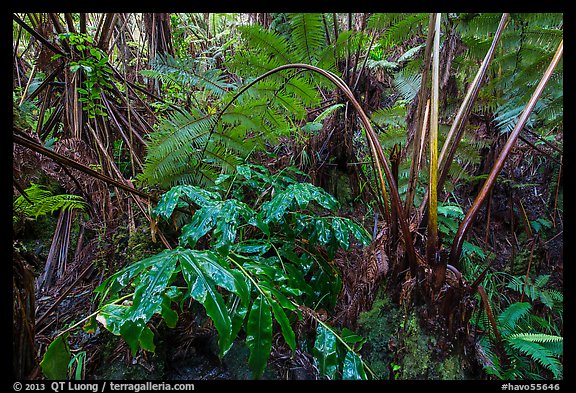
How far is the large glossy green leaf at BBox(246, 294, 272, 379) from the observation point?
0.83 meters

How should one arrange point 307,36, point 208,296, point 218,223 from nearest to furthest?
point 208,296
point 218,223
point 307,36

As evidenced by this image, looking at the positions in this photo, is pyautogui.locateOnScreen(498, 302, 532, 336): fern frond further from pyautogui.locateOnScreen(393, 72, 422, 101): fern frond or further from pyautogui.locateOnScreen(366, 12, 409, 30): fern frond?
pyautogui.locateOnScreen(366, 12, 409, 30): fern frond

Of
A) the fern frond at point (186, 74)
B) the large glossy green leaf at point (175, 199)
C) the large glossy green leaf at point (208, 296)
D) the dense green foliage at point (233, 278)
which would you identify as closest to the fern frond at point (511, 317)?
the dense green foliage at point (233, 278)

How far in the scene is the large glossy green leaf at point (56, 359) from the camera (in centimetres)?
85

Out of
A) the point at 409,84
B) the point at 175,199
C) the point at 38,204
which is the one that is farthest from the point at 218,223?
the point at 409,84

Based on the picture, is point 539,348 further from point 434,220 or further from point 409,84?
point 409,84

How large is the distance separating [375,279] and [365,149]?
194cm

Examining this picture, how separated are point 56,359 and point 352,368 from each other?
3.10 feet

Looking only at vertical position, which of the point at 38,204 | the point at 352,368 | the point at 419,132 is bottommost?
the point at 352,368

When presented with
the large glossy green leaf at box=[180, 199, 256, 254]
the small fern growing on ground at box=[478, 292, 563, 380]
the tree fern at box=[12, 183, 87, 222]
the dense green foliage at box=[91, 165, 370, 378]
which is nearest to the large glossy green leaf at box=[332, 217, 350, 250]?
the dense green foliage at box=[91, 165, 370, 378]

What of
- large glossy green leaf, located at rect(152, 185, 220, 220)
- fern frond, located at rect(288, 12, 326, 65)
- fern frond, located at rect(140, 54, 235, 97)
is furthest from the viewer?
fern frond, located at rect(140, 54, 235, 97)

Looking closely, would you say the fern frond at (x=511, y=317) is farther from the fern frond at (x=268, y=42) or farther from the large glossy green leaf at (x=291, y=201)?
the fern frond at (x=268, y=42)

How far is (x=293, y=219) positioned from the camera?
1636 mm
